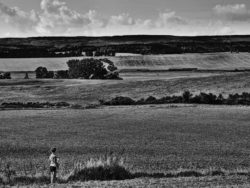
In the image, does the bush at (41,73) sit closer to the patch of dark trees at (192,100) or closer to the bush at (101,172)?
the patch of dark trees at (192,100)

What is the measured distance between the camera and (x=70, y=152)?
35531 millimetres

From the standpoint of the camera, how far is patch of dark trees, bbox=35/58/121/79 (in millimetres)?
120188

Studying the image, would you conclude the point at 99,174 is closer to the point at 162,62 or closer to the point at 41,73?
the point at 41,73

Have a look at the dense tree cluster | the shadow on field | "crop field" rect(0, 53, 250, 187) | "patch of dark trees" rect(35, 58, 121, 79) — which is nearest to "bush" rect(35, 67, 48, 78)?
"patch of dark trees" rect(35, 58, 121, 79)

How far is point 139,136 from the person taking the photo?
44.0m

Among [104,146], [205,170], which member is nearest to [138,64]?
[104,146]

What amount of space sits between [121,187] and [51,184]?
9.96ft

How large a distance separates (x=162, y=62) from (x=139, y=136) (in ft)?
351

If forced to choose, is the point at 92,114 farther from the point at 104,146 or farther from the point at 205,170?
the point at 205,170

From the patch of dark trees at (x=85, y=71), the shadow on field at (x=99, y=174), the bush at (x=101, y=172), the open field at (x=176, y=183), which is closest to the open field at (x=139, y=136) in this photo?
the open field at (x=176, y=183)

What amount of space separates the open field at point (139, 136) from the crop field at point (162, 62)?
75537 millimetres

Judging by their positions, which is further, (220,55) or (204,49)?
(204,49)

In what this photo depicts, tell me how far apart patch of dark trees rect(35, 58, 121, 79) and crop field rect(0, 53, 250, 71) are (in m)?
10.1

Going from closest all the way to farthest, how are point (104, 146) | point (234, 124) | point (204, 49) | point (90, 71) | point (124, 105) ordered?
point (104, 146) → point (234, 124) → point (124, 105) → point (90, 71) → point (204, 49)
